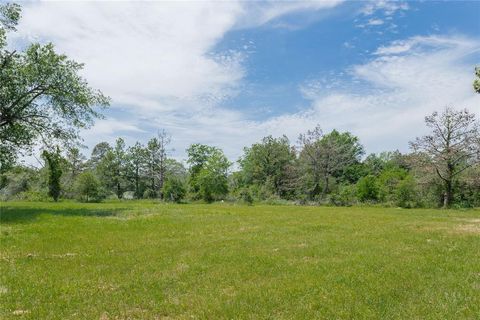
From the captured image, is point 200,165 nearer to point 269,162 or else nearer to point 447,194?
point 269,162

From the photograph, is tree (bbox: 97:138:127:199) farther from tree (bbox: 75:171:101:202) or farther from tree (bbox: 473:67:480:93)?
tree (bbox: 473:67:480:93)

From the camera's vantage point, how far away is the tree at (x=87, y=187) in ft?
219

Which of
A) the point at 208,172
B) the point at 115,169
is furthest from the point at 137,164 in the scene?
the point at 208,172

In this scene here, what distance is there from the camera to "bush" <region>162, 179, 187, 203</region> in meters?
72.6

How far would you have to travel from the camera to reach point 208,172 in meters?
77.4

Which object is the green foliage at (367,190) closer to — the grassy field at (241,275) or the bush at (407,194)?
the bush at (407,194)

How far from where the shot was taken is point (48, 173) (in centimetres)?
6241

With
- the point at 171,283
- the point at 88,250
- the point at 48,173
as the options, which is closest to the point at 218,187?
the point at 48,173

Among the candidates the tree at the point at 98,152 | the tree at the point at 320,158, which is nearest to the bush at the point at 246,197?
the tree at the point at 320,158

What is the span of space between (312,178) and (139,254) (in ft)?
219

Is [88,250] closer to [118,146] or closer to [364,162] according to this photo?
[118,146]

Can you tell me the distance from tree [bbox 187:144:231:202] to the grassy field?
54191 millimetres

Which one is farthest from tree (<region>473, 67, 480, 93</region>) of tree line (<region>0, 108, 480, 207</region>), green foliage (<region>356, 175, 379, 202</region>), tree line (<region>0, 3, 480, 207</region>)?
green foliage (<region>356, 175, 379, 202</region>)

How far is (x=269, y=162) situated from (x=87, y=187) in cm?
4347
